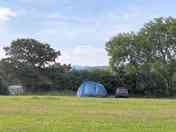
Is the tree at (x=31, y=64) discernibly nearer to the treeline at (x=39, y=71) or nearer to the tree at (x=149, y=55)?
the treeline at (x=39, y=71)

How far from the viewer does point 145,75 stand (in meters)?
64.2

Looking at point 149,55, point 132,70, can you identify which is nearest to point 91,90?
point 132,70

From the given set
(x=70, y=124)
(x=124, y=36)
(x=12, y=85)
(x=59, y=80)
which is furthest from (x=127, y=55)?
(x=70, y=124)

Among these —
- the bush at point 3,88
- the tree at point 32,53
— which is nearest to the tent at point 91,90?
the bush at point 3,88

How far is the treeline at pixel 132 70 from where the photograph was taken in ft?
209

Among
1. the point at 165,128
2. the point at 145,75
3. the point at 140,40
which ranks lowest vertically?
the point at 165,128

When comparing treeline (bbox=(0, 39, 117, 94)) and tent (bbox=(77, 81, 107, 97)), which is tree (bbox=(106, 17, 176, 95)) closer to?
treeline (bbox=(0, 39, 117, 94))

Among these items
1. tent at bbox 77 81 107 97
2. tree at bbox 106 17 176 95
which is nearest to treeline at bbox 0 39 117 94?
tree at bbox 106 17 176 95

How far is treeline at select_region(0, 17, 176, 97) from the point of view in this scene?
209 feet

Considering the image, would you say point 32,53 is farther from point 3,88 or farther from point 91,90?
point 91,90

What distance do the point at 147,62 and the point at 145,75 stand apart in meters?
1.80

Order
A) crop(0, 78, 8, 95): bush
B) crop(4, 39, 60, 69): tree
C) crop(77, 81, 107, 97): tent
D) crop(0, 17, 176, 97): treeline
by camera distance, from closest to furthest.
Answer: crop(77, 81, 107, 97): tent < crop(0, 78, 8, 95): bush < crop(0, 17, 176, 97): treeline < crop(4, 39, 60, 69): tree

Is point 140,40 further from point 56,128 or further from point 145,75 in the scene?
point 56,128

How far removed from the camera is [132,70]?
209ft
